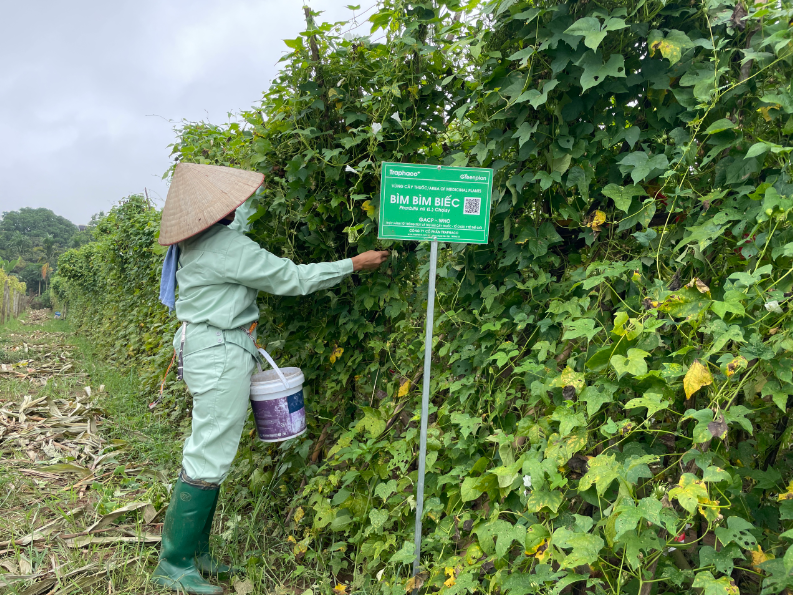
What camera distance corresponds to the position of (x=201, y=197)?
269 cm

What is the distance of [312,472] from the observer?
3195 mm

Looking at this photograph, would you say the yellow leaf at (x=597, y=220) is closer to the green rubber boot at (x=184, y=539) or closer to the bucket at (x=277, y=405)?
the bucket at (x=277, y=405)

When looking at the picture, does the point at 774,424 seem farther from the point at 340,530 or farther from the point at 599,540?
the point at 340,530

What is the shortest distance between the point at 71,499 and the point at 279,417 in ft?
6.77

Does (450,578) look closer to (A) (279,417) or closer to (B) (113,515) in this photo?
(A) (279,417)

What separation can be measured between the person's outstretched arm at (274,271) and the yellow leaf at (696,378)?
1.75m

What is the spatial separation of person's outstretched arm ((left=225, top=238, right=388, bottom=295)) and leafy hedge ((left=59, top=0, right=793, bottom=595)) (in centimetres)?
33

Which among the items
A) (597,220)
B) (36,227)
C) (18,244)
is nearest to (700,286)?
(597,220)

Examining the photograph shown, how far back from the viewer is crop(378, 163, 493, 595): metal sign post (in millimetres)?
2189

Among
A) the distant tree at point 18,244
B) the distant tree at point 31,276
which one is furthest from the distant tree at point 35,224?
the distant tree at point 31,276

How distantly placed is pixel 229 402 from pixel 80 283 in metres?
16.4

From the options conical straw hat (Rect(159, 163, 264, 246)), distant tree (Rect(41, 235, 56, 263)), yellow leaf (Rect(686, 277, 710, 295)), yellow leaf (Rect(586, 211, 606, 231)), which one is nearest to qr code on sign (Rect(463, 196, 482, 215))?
yellow leaf (Rect(586, 211, 606, 231))

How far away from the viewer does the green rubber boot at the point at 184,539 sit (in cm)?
268

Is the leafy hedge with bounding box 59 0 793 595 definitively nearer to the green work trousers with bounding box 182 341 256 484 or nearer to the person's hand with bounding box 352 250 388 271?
the person's hand with bounding box 352 250 388 271
